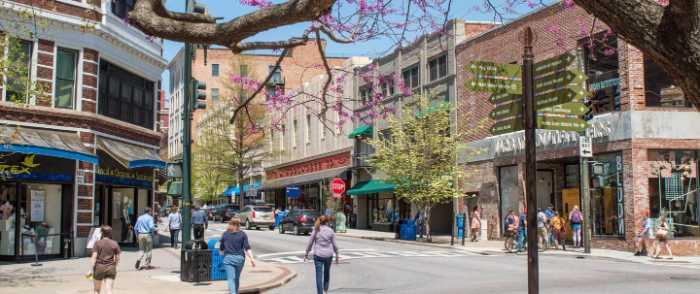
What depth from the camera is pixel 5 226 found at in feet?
66.4

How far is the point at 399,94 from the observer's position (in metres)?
39.8

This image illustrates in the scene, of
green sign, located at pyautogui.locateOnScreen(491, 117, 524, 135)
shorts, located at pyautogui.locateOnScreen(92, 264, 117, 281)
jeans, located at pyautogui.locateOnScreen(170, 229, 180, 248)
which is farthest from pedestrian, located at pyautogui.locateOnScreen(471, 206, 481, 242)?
green sign, located at pyautogui.locateOnScreen(491, 117, 524, 135)

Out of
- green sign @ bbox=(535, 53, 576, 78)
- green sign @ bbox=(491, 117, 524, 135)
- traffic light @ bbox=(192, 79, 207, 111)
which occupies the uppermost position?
traffic light @ bbox=(192, 79, 207, 111)

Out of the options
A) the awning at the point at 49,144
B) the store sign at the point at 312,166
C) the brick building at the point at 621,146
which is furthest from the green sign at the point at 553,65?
the store sign at the point at 312,166

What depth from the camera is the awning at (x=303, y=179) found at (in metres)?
45.6

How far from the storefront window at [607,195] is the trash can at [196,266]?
14883mm

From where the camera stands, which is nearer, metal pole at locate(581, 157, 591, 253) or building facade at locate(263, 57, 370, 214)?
metal pole at locate(581, 157, 591, 253)

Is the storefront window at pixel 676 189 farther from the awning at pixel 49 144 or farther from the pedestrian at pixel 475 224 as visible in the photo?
the awning at pixel 49 144

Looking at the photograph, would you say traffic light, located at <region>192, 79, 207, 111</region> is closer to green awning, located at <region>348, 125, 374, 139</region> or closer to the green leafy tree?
the green leafy tree

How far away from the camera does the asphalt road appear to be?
1388cm

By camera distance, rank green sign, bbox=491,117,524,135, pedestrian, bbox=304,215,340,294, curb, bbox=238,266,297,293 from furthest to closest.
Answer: curb, bbox=238,266,297,293 → pedestrian, bbox=304,215,340,294 → green sign, bbox=491,117,524,135

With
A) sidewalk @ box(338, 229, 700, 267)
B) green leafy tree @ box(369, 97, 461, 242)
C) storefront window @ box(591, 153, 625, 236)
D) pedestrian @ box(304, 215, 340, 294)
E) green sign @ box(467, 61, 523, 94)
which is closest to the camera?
green sign @ box(467, 61, 523, 94)

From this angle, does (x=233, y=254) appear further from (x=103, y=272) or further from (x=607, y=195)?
(x=607, y=195)

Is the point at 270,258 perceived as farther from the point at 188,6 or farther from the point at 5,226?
the point at 188,6
